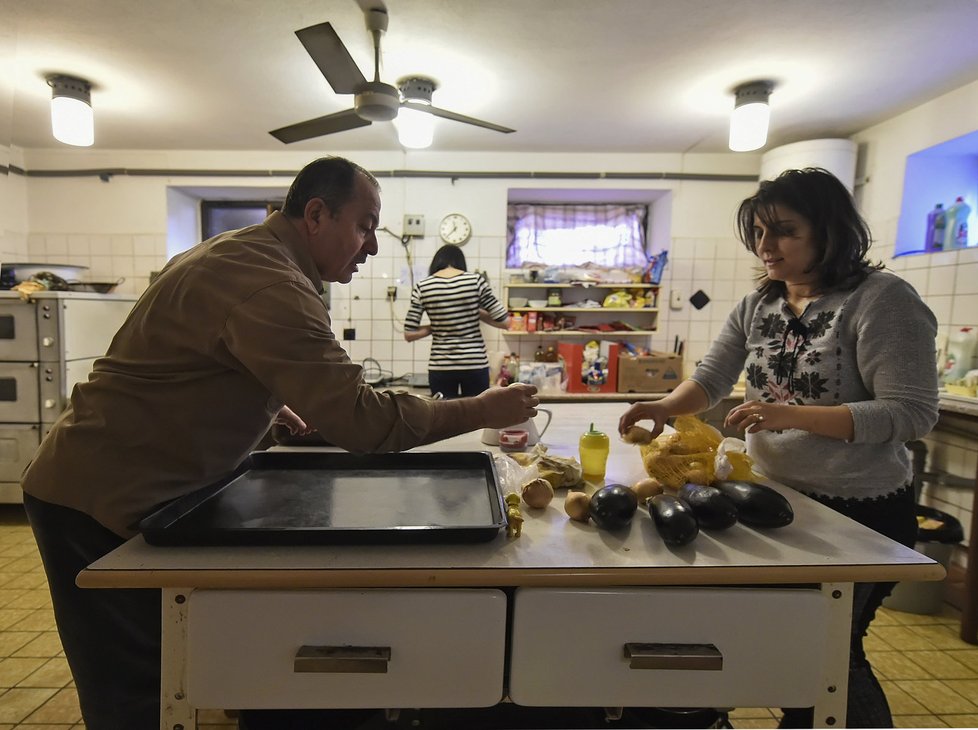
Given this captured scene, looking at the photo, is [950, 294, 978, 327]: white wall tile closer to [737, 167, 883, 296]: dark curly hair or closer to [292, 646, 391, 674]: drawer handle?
[737, 167, 883, 296]: dark curly hair

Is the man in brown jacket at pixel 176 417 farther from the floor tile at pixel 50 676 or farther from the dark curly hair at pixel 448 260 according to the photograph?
the dark curly hair at pixel 448 260

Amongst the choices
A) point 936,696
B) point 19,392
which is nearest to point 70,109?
point 19,392

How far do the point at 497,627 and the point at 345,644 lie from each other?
0.22 metres

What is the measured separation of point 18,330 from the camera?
275 cm

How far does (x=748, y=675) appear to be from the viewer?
2.55ft

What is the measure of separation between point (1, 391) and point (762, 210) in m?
3.67

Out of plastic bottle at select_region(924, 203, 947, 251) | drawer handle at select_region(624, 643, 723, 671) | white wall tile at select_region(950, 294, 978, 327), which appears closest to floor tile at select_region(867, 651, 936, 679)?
drawer handle at select_region(624, 643, 723, 671)

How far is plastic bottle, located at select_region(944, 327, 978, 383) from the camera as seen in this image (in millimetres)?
2395

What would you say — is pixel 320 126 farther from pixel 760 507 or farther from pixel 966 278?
pixel 966 278

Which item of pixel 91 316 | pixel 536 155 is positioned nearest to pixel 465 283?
pixel 536 155

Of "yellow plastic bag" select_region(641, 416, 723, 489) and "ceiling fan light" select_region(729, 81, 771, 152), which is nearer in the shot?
"yellow plastic bag" select_region(641, 416, 723, 489)

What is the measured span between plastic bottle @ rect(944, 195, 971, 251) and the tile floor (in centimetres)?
179

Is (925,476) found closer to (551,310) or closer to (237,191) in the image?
(551,310)

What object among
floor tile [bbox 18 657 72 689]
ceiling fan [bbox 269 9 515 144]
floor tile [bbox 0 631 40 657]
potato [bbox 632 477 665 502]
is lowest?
floor tile [bbox 0 631 40 657]
